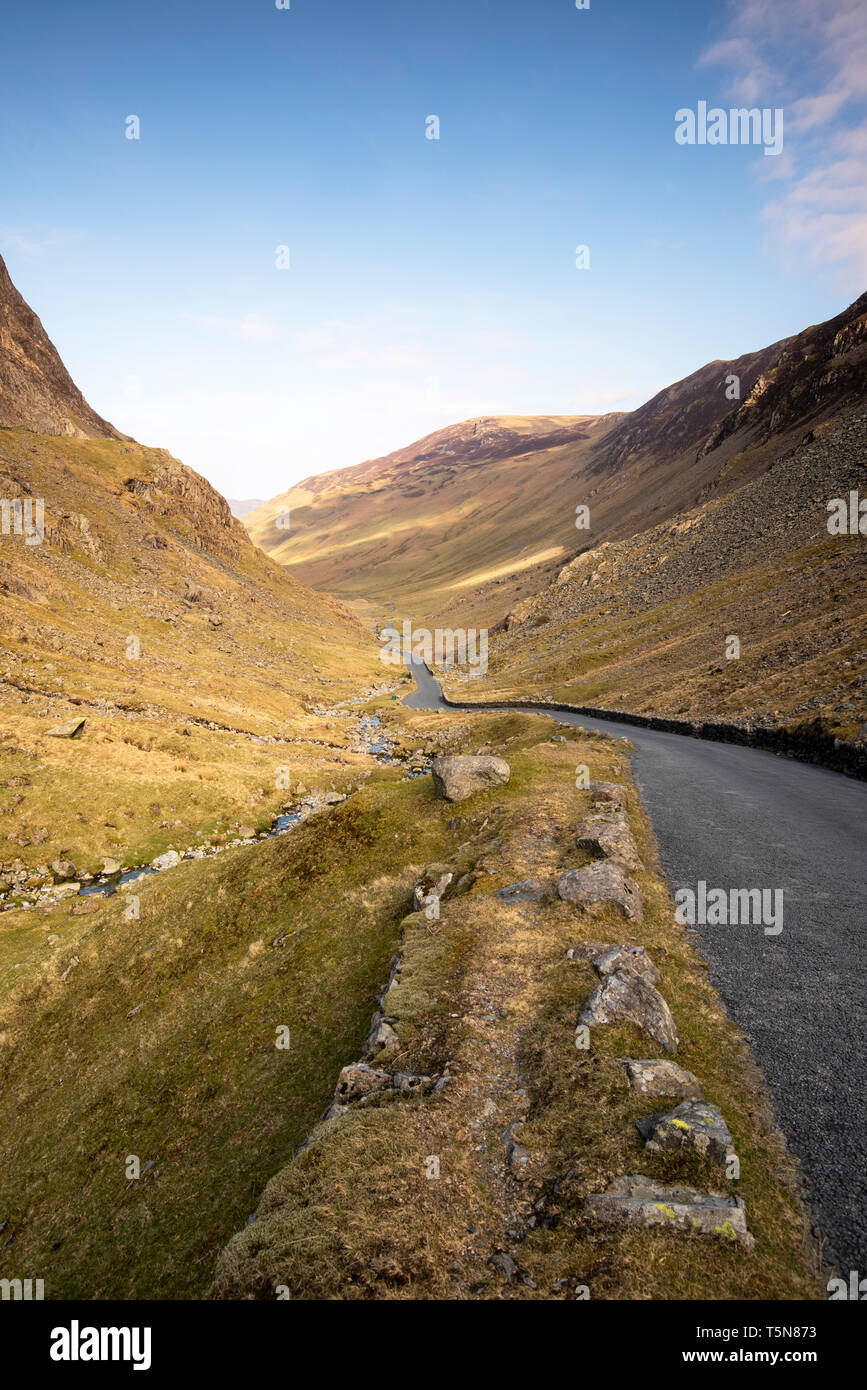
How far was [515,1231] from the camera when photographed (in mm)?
8617

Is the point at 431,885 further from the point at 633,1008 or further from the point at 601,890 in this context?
the point at 633,1008

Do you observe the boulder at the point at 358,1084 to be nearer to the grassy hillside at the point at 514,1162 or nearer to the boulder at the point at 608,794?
the grassy hillside at the point at 514,1162

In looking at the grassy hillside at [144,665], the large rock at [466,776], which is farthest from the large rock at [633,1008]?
the grassy hillside at [144,665]

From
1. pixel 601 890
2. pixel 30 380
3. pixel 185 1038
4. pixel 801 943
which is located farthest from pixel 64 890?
pixel 30 380

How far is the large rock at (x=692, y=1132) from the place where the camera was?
913 cm

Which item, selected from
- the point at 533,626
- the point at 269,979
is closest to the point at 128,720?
the point at 269,979

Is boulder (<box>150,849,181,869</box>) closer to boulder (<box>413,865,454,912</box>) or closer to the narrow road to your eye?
boulder (<box>413,865,454,912</box>)

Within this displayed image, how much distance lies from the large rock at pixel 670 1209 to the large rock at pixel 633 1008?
3.63 m

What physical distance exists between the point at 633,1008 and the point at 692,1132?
3.42 m

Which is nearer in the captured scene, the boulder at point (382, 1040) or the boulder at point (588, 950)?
the boulder at point (382, 1040)

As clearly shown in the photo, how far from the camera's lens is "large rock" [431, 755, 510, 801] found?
3066cm

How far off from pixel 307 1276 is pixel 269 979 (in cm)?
1459

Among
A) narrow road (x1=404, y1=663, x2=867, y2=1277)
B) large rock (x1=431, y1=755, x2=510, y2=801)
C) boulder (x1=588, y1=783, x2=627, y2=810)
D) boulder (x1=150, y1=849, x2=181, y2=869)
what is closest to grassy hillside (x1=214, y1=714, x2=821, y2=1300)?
narrow road (x1=404, y1=663, x2=867, y2=1277)

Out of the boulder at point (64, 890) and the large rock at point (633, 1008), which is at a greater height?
the large rock at point (633, 1008)
